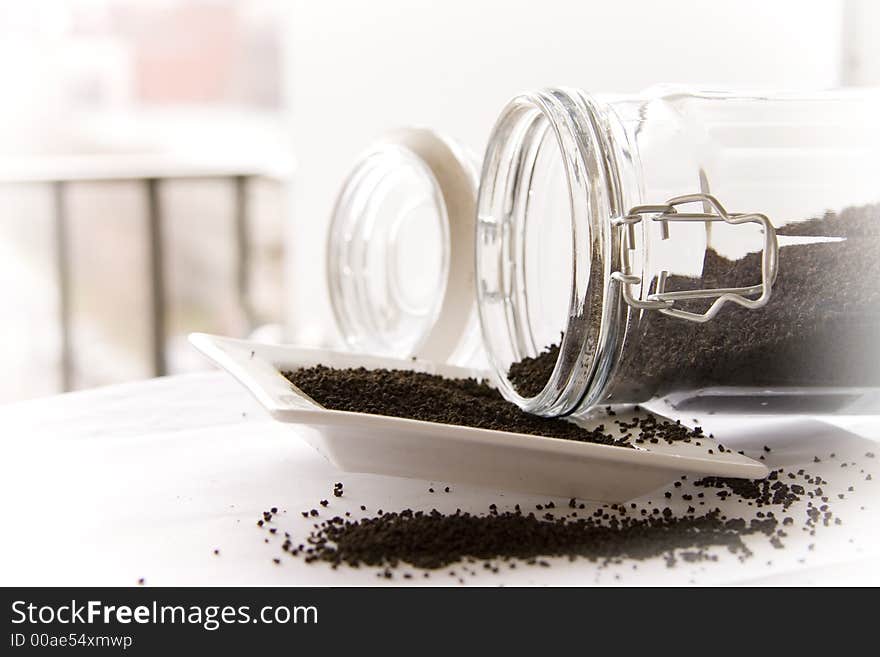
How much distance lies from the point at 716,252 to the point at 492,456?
0.25m

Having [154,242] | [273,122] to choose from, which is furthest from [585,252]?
[273,122]

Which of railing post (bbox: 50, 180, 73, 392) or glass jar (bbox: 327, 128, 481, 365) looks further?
railing post (bbox: 50, 180, 73, 392)

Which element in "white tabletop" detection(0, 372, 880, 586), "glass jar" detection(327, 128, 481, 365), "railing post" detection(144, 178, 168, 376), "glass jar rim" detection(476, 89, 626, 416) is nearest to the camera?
"white tabletop" detection(0, 372, 880, 586)

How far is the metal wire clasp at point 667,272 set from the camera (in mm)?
693

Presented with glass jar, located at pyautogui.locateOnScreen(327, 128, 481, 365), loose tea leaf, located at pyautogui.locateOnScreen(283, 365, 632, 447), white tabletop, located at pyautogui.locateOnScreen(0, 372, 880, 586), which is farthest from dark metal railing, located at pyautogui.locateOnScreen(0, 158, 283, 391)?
loose tea leaf, located at pyautogui.locateOnScreen(283, 365, 632, 447)

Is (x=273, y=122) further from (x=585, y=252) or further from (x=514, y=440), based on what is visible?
(x=514, y=440)

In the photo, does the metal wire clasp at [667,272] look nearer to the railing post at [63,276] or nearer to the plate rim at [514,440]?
the plate rim at [514,440]

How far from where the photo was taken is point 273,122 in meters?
5.59

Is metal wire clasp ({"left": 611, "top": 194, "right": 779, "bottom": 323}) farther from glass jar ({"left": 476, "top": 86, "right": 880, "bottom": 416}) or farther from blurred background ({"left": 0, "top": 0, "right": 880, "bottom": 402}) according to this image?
blurred background ({"left": 0, "top": 0, "right": 880, "bottom": 402})

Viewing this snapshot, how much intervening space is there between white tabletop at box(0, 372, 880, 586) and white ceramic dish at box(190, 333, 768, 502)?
24mm

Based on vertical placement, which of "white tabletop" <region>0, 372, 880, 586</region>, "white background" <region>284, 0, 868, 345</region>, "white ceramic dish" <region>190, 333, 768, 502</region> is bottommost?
"white tabletop" <region>0, 372, 880, 586</region>

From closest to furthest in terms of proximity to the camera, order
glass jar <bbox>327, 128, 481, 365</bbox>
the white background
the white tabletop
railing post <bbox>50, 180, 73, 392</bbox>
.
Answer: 1. the white tabletop
2. glass jar <bbox>327, 128, 481, 365</bbox>
3. the white background
4. railing post <bbox>50, 180, 73, 392</bbox>

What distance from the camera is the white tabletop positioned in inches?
23.8
